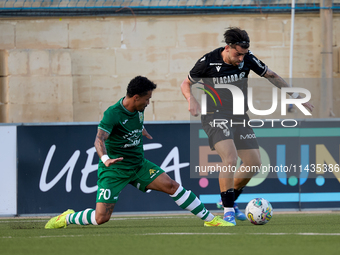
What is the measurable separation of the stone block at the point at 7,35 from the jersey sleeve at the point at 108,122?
5.43 meters

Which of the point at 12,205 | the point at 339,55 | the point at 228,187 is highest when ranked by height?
the point at 339,55

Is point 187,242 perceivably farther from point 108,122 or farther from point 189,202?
point 108,122

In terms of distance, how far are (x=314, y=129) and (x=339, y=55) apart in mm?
2932

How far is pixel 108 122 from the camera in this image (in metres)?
4.82

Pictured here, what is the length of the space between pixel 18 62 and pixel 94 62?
1.39 meters

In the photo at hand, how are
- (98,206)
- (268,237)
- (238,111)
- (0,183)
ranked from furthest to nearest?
(0,183) → (238,111) → (98,206) → (268,237)

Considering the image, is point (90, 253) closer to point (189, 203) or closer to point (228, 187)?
point (189, 203)

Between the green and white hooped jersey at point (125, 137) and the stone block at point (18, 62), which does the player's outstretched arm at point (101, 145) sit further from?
the stone block at point (18, 62)

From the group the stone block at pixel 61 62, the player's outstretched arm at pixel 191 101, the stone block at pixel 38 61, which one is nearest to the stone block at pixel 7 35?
the stone block at pixel 38 61

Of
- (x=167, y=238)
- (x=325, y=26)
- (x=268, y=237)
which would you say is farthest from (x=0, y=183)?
(x=325, y=26)

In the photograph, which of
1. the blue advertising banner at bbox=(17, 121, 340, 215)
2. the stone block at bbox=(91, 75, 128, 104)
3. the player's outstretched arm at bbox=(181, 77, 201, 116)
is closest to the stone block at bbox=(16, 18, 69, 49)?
the stone block at bbox=(91, 75, 128, 104)

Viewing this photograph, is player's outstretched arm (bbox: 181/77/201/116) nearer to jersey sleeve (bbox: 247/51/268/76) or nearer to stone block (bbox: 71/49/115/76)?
jersey sleeve (bbox: 247/51/268/76)

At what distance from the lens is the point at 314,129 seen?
7.61 metres

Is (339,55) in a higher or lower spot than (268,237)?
higher
